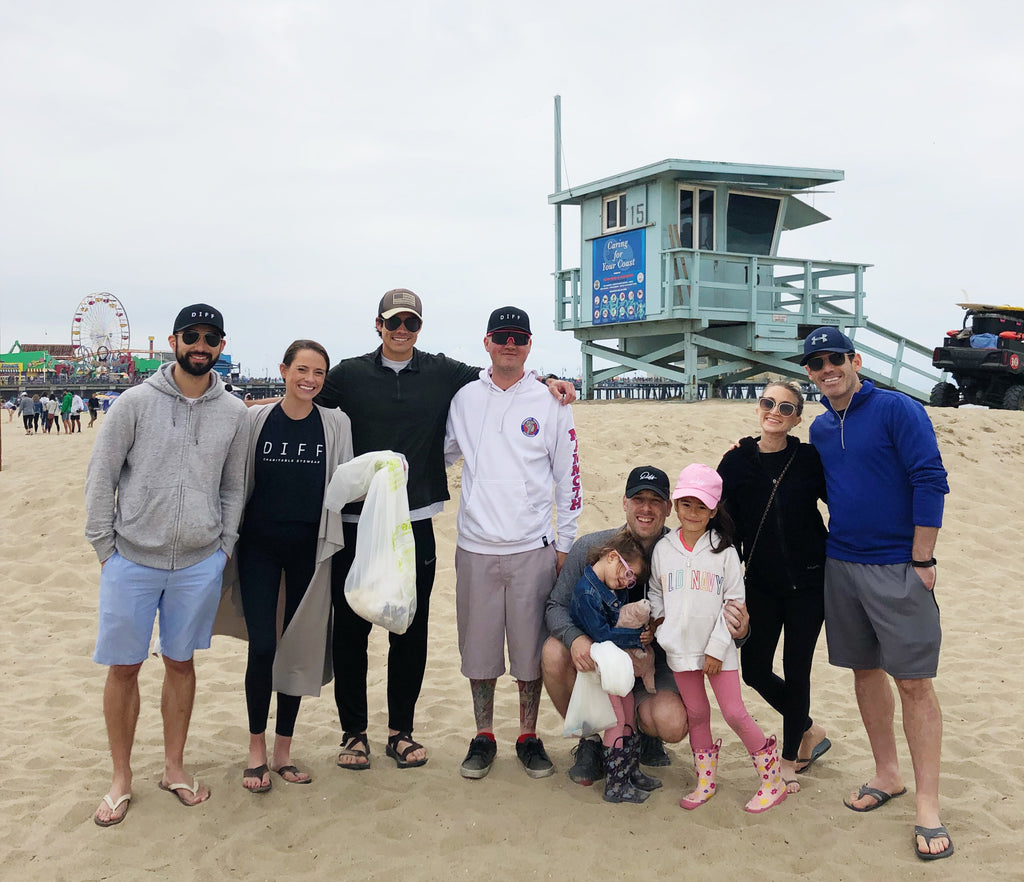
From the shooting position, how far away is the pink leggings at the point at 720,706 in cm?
343

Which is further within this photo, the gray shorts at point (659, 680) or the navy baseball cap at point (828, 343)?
the gray shorts at point (659, 680)

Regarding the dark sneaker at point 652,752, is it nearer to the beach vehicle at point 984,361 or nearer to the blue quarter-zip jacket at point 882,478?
the blue quarter-zip jacket at point 882,478

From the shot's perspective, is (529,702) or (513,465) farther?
(529,702)

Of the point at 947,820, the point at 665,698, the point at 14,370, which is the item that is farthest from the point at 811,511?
the point at 14,370

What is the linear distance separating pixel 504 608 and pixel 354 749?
1.04 metres

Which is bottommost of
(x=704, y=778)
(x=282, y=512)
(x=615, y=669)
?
(x=704, y=778)

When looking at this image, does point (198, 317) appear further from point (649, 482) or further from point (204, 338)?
point (649, 482)

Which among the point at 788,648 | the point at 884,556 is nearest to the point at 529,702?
the point at 788,648

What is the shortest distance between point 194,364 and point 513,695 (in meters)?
2.98

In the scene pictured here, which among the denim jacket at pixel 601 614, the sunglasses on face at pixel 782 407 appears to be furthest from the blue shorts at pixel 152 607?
the sunglasses on face at pixel 782 407

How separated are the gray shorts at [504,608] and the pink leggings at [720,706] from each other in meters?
0.72

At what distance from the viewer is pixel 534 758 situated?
3.90 m

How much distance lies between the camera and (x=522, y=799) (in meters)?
3.62

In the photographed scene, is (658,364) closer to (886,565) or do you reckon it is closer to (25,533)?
(25,533)
